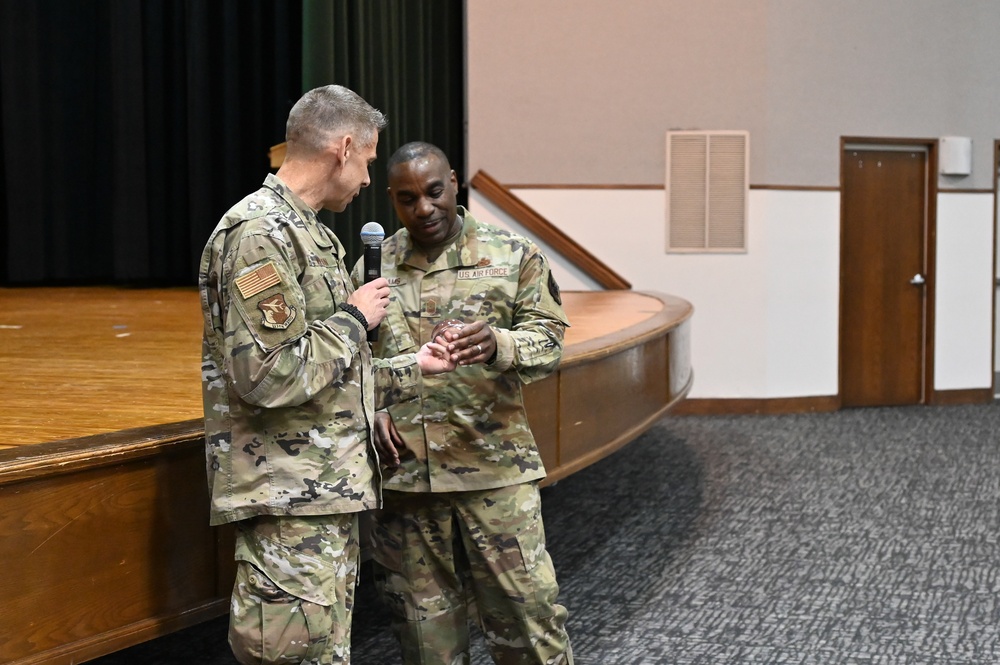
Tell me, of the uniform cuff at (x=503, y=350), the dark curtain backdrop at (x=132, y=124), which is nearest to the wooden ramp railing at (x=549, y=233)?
the dark curtain backdrop at (x=132, y=124)

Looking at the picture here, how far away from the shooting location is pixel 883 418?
6.46 m

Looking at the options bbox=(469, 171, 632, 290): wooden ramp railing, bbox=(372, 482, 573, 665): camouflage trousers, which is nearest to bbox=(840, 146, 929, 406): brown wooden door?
bbox=(469, 171, 632, 290): wooden ramp railing

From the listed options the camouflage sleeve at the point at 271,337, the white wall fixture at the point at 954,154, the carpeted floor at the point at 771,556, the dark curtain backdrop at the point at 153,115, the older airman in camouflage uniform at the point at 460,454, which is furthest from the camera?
the dark curtain backdrop at the point at 153,115

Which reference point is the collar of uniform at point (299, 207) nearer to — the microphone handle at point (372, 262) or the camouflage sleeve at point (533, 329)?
the microphone handle at point (372, 262)

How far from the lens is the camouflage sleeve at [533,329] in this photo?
2.01 metres

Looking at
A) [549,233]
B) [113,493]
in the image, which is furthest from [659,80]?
[113,493]

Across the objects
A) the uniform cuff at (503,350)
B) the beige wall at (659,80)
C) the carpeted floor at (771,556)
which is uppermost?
the beige wall at (659,80)

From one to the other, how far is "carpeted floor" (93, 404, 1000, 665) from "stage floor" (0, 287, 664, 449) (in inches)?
27.7

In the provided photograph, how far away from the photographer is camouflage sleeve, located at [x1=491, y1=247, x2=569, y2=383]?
201 cm

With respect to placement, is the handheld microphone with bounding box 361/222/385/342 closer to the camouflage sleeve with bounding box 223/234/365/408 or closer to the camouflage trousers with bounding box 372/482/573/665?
the camouflage sleeve with bounding box 223/234/365/408

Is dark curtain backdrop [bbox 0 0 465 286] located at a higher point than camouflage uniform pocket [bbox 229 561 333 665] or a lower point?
higher

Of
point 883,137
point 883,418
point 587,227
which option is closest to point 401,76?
point 587,227

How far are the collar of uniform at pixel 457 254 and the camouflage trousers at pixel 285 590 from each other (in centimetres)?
65

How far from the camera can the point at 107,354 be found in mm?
3535
